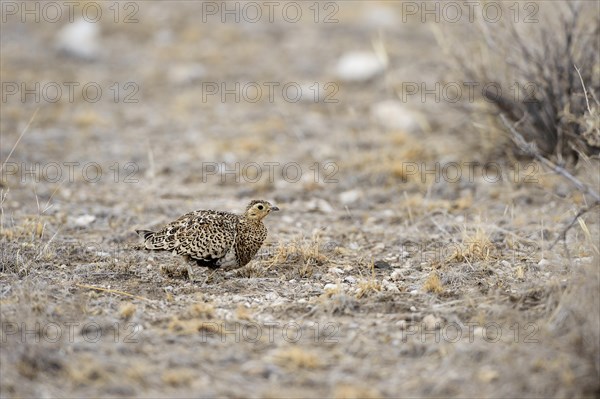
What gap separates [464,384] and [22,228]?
4.31 metres

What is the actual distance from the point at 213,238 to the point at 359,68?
736cm

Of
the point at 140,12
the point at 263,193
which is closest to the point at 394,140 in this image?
the point at 263,193

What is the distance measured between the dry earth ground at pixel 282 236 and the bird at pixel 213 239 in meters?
0.21

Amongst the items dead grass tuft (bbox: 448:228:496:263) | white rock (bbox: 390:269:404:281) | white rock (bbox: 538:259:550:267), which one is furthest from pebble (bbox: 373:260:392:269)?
white rock (bbox: 538:259:550:267)

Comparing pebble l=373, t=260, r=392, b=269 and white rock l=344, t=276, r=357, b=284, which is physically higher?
pebble l=373, t=260, r=392, b=269

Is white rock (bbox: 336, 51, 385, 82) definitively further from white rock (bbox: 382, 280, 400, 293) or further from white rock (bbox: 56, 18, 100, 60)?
white rock (bbox: 382, 280, 400, 293)

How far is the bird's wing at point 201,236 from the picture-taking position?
6.27 metres

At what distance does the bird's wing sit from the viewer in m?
6.27

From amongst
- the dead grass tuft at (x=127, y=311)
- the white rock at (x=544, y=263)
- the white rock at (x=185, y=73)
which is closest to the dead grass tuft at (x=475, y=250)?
the white rock at (x=544, y=263)

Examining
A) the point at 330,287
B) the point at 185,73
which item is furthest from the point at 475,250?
the point at 185,73

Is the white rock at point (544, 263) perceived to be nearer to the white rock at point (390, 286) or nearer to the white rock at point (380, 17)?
the white rock at point (390, 286)

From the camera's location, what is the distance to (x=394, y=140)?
10.5 m

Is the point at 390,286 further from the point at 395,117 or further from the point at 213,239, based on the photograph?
the point at 395,117

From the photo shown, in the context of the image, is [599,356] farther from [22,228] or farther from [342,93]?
[342,93]
